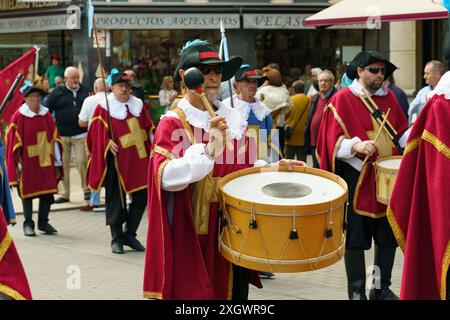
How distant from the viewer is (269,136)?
904 centimetres

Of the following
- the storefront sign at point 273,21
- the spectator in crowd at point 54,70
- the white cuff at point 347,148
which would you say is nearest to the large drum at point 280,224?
the white cuff at point 347,148

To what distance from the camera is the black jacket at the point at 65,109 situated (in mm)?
13883

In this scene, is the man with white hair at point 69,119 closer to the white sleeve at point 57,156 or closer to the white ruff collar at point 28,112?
the white sleeve at point 57,156

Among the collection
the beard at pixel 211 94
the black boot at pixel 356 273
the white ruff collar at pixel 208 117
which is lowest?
the black boot at pixel 356 273

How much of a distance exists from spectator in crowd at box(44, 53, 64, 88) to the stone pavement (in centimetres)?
794

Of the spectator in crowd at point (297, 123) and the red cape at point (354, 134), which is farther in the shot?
the spectator in crowd at point (297, 123)

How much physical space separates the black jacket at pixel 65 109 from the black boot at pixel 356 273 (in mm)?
7338

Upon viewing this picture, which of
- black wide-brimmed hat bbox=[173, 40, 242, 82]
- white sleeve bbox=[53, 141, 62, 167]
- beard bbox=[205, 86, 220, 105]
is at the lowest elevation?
white sleeve bbox=[53, 141, 62, 167]

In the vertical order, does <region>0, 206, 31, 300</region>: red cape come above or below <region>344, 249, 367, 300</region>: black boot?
above

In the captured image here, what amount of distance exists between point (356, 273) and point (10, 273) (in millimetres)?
3687

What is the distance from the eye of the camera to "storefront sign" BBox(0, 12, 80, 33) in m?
18.9

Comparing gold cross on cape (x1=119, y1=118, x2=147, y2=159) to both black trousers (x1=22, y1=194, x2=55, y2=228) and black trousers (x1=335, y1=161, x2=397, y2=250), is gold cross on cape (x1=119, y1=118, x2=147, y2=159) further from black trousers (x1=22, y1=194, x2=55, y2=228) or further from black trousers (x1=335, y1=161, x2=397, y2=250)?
black trousers (x1=335, y1=161, x2=397, y2=250)

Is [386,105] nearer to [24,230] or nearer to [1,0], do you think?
[24,230]

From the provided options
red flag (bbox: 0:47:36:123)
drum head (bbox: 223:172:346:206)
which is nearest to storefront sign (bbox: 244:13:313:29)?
red flag (bbox: 0:47:36:123)
